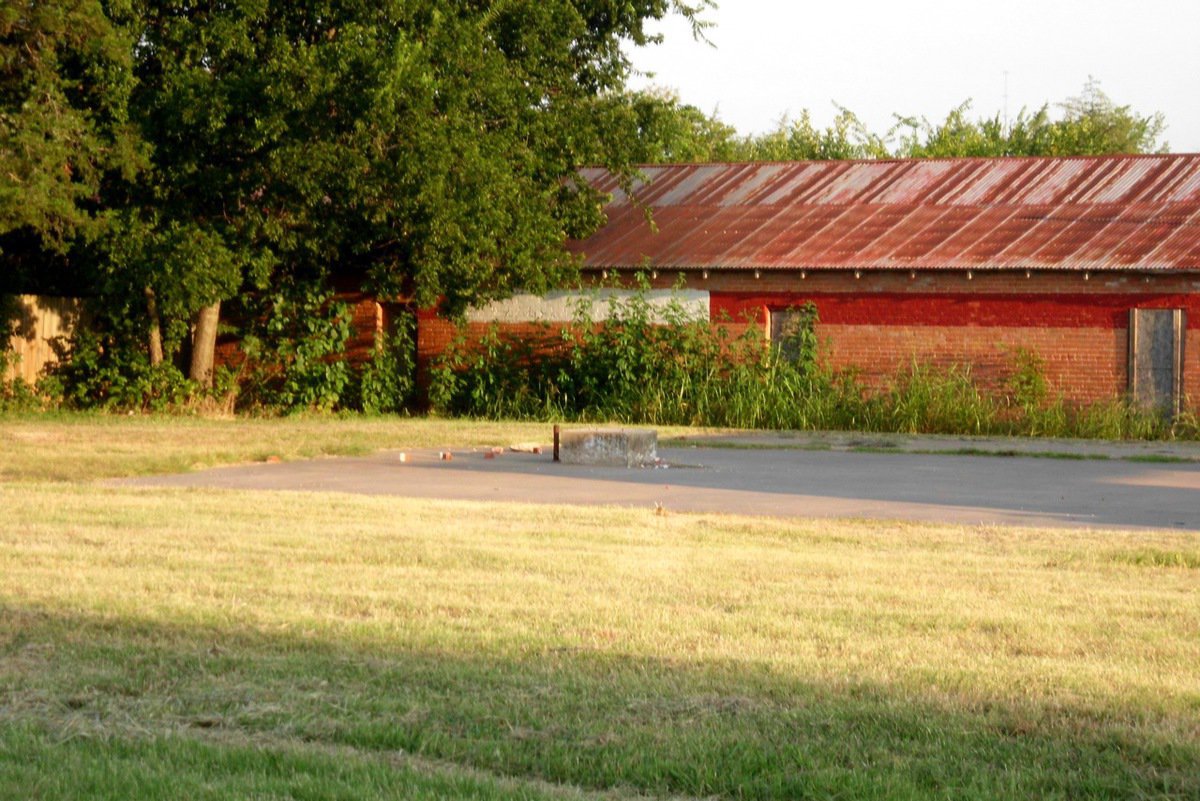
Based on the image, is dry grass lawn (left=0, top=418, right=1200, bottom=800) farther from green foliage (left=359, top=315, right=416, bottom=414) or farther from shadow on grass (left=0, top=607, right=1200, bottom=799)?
green foliage (left=359, top=315, right=416, bottom=414)

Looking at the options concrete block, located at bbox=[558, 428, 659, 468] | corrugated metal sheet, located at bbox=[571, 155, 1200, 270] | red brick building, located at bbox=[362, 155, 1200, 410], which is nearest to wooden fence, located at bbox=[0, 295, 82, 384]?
red brick building, located at bbox=[362, 155, 1200, 410]

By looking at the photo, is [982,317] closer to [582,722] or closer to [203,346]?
[203,346]

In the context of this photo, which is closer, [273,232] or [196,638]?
[196,638]

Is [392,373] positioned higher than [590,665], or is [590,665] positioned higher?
[392,373]

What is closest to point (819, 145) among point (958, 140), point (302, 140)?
point (958, 140)

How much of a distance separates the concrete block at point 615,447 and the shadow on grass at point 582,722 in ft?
38.1

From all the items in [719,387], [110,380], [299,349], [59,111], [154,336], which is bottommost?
[719,387]

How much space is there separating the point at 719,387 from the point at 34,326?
42.0 ft

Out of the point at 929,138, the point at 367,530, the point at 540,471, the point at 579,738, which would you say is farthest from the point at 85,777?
the point at 929,138

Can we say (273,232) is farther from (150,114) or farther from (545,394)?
(545,394)

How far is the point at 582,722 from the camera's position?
20.4 ft

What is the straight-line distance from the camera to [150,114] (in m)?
25.9

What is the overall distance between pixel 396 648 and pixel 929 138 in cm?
5410

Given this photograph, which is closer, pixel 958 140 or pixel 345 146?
pixel 345 146
